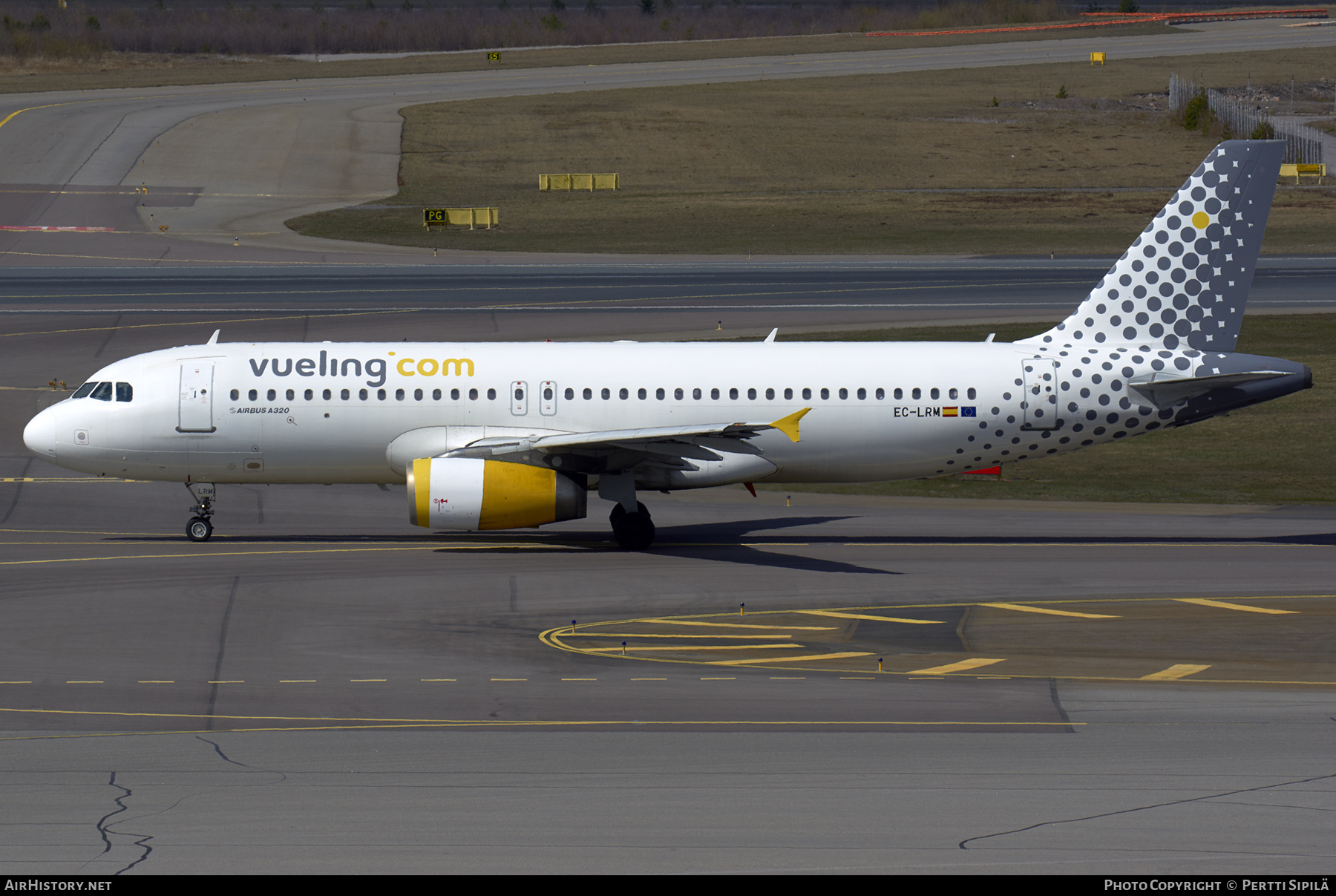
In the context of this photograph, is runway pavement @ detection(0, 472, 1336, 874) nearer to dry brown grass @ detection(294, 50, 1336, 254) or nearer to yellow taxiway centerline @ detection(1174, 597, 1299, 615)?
yellow taxiway centerline @ detection(1174, 597, 1299, 615)

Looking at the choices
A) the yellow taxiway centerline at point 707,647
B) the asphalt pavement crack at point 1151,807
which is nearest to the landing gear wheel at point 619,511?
the yellow taxiway centerline at point 707,647

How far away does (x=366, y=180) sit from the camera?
10806 cm

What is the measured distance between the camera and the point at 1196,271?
121 ft

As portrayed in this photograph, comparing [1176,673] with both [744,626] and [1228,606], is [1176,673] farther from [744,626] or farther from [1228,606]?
[744,626]

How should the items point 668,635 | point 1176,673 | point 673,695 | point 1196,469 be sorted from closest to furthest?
point 673,695
point 1176,673
point 668,635
point 1196,469

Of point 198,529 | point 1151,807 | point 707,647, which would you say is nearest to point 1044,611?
point 707,647

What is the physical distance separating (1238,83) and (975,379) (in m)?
119

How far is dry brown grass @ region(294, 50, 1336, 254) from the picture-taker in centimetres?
9206

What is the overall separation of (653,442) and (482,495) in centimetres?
385

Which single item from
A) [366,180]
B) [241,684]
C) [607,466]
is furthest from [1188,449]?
[366,180]

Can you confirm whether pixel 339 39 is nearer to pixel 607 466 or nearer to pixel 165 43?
pixel 165 43

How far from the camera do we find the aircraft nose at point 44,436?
35.8 meters

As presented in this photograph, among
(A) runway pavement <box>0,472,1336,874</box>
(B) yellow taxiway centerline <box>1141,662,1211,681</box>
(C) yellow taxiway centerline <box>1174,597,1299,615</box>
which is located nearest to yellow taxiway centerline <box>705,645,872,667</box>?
(A) runway pavement <box>0,472,1336,874</box>

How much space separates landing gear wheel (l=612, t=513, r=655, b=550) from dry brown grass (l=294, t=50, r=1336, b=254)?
53.5 metres
